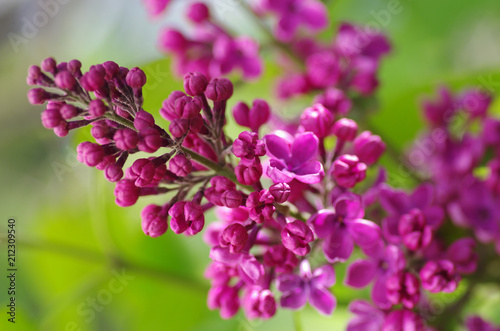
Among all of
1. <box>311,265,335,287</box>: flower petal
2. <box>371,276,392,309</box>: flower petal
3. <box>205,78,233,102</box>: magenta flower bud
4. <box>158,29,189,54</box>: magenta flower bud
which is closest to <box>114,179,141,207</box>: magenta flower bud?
<box>205,78,233,102</box>: magenta flower bud

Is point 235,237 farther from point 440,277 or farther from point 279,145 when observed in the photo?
point 440,277

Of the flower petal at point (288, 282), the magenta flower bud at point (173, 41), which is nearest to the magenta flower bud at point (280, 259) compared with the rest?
the flower petal at point (288, 282)

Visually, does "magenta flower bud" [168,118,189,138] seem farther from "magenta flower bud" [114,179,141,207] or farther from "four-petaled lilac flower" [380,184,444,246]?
"four-petaled lilac flower" [380,184,444,246]

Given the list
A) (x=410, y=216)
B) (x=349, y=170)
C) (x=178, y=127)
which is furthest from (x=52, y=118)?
(x=410, y=216)

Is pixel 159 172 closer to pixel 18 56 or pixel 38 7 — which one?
pixel 18 56

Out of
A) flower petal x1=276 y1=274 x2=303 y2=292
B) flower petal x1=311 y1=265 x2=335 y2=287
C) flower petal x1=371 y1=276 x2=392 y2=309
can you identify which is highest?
flower petal x1=311 y1=265 x2=335 y2=287

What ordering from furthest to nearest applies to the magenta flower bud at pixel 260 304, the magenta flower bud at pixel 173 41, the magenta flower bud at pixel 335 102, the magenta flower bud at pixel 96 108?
1. the magenta flower bud at pixel 173 41
2. the magenta flower bud at pixel 335 102
3. the magenta flower bud at pixel 260 304
4. the magenta flower bud at pixel 96 108

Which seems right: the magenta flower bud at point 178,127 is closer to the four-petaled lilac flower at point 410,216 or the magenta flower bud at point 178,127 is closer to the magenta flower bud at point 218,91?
the magenta flower bud at point 218,91

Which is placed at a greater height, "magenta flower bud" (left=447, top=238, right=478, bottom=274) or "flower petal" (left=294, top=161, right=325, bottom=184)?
"flower petal" (left=294, top=161, right=325, bottom=184)
